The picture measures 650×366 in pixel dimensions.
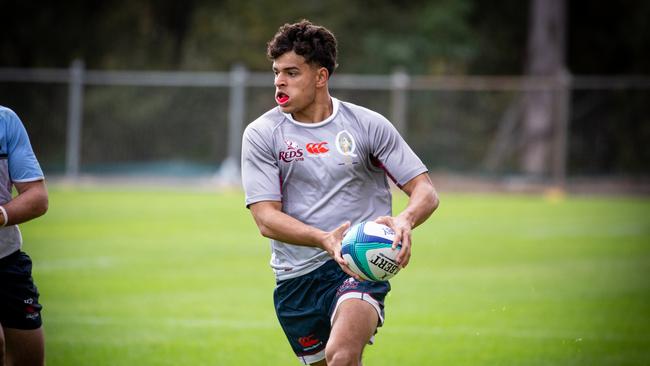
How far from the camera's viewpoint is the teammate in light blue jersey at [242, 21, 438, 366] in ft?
20.0

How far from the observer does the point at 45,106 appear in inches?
1278

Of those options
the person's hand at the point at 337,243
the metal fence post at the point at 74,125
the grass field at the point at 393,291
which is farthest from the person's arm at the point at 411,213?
the metal fence post at the point at 74,125

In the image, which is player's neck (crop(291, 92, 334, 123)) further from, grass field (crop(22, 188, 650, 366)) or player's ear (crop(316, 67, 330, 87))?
Answer: grass field (crop(22, 188, 650, 366))

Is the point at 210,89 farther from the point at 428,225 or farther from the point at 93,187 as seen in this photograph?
the point at 428,225

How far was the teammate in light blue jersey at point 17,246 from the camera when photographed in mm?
6105

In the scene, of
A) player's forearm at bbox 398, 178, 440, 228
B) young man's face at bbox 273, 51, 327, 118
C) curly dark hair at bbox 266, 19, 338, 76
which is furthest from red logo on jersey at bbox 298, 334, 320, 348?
curly dark hair at bbox 266, 19, 338, 76

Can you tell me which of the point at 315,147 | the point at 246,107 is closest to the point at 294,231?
the point at 315,147

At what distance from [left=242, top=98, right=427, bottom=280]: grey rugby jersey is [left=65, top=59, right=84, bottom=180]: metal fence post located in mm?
25658

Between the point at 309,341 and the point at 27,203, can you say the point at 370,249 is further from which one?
the point at 27,203

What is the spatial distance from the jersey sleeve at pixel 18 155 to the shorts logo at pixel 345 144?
180 centimetres

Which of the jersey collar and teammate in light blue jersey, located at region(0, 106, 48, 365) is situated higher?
the jersey collar

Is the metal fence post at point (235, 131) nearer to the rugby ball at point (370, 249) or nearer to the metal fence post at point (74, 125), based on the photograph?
the metal fence post at point (74, 125)

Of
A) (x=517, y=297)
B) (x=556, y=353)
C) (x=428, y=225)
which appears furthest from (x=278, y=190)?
(x=428, y=225)

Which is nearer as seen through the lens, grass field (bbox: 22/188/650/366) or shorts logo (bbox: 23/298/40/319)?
shorts logo (bbox: 23/298/40/319)
